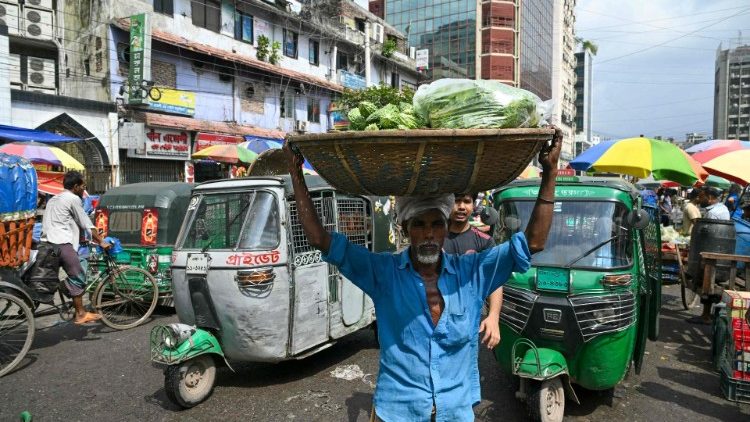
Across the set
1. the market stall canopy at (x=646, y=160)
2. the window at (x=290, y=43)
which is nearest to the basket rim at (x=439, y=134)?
the market stall canopy at (x=646, y=160)

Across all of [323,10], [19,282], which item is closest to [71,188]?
[19,282]

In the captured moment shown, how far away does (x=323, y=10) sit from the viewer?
1125 inches

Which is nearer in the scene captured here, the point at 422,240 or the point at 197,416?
the point at 422,240

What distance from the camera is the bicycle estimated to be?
5406mm

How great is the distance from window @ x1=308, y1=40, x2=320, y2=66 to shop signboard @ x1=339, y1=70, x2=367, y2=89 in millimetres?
1875

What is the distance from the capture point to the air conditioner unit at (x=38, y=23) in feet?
59.1

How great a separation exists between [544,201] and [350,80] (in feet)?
93.1

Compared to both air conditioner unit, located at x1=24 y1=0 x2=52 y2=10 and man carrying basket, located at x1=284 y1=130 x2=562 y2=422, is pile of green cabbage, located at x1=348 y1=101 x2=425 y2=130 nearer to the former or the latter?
man carrying basket, located at x1=284 y1=130 x2=562 y2=422

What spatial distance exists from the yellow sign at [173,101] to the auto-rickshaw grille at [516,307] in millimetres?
17190

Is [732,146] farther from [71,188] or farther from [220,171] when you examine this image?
[220,171]

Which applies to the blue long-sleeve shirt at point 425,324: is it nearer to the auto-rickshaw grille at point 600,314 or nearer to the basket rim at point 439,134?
the basket rim at point 439,134

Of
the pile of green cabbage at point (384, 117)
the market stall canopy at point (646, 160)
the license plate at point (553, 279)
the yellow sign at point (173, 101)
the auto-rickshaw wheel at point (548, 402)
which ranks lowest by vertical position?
the auto-rickshaw wheel at point (548, 402)

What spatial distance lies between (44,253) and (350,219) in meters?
3.86

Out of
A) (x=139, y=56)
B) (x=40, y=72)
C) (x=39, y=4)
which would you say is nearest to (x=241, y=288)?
(x=139, y=56)
